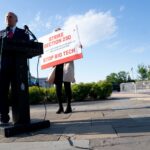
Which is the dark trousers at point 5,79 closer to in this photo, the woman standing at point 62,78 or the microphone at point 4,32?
the microphone at point 4,32

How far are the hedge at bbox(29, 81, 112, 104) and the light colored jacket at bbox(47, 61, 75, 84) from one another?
6.35 metres

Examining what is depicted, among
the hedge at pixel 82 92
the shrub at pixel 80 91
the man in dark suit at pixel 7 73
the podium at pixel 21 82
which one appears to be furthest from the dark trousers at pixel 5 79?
the shrub at pixel 80 91

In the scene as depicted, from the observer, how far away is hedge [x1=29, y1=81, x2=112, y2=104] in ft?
48.1

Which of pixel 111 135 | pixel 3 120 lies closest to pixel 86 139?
pixel 111 135

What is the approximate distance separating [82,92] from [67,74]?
7.08 meters

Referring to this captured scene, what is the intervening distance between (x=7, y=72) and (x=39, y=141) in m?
1.70

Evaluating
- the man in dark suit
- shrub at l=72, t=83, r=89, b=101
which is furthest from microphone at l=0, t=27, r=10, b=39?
shrub at l=72, t=83, r=89, b=101

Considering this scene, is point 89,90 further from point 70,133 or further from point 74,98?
point 70,133

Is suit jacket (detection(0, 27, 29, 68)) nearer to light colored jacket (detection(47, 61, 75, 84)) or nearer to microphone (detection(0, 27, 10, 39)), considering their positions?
microphone (detection(0, 27, 10, 39))

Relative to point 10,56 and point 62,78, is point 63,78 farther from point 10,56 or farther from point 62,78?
point 10,56

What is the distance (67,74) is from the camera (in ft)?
26.6

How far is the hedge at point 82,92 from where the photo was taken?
48.1 feet

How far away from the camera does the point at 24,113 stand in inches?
211

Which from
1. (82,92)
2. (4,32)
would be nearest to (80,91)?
(82,92)
